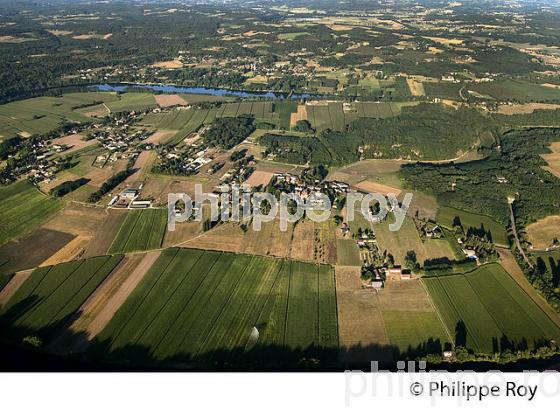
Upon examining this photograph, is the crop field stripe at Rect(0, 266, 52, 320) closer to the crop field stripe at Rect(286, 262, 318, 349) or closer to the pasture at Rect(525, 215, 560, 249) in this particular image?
the crop field stripe at Rect(286, 262, 318, 349)

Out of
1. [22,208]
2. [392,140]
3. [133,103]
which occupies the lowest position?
[133,103]

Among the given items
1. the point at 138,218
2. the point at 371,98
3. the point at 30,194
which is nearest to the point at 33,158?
the point at 30,194

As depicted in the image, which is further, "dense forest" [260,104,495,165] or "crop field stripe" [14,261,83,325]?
"dense forest" [260,104,495,165]

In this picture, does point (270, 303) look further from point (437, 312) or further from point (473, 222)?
point (473, 222)

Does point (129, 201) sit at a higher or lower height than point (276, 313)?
lower

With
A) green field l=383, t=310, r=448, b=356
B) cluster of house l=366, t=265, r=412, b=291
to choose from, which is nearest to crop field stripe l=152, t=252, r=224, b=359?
cluster of house l=366, t=265, r=412, b=291

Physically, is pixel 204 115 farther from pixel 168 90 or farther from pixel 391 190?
pixel 391 190

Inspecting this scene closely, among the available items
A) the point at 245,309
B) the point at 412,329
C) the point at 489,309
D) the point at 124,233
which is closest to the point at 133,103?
the point at 124,233
